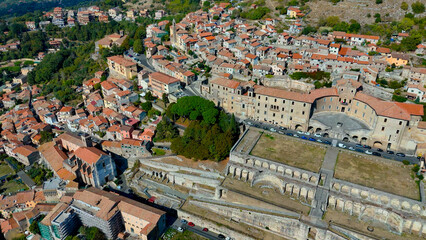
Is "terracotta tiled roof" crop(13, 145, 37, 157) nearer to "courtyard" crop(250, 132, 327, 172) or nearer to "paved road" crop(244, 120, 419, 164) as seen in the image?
"paved road" crop(244, 120, 419, 164)

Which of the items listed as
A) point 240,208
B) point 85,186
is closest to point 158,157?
point 85,186

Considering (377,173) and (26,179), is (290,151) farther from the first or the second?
(26,179)

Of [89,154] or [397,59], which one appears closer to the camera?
[89,154]

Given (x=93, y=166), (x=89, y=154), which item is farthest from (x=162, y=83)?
(x=93, y=166)

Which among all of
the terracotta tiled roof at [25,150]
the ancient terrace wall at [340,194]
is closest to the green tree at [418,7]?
the ancient terrace wall at [340,194]

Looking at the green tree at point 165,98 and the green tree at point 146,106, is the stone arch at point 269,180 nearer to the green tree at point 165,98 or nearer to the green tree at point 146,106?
the green tree at point 165,98
